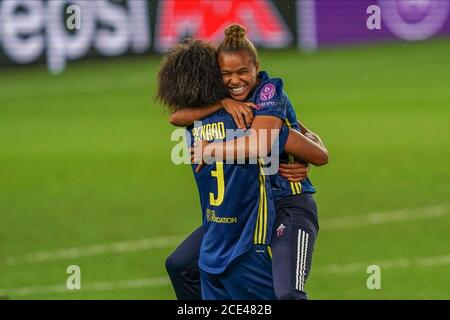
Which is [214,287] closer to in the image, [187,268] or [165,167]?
[187,268]

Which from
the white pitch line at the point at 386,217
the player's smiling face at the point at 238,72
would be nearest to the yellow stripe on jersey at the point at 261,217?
the player's smiling face at the point at 238,72

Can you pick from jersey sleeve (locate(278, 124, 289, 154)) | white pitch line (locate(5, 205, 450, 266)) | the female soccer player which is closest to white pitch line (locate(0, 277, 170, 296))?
white pitch line (locate(5, 205, 450, 266))

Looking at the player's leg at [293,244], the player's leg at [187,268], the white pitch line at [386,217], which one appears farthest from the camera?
the white pitch line at [386,217]

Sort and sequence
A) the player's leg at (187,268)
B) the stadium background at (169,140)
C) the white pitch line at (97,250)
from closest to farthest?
the player's leg at (187,268), the stadium background at (169,140), the white pitch line at (97,250)

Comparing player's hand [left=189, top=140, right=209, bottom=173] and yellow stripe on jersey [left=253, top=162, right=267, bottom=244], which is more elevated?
player's hand [left=189, top=140, right=209, bottom=173]

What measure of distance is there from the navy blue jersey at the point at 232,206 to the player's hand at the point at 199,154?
1.0 inches

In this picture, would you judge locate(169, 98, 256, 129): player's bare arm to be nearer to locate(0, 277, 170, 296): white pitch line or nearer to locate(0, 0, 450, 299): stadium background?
locate(0, 0, 450, 299): stadium background

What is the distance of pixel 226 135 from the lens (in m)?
5.32

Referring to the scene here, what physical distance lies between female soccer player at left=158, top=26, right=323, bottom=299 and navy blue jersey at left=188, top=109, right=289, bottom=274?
0.09 m

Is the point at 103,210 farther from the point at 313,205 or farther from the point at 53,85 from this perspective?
the point at 53,85

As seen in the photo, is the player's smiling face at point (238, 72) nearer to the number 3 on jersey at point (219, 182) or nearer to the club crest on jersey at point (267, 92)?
the club crest on jersey at point (267, 92)

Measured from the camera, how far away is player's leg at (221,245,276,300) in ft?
17.3

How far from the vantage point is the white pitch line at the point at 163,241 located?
9633 millimetres

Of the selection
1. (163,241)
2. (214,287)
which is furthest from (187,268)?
(163,241)
